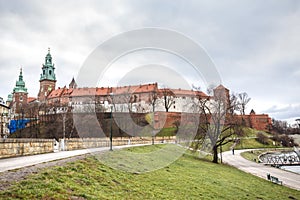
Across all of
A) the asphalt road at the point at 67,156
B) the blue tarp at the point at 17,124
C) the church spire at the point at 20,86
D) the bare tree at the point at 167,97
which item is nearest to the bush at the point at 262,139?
the bare tree at the point at 167,97

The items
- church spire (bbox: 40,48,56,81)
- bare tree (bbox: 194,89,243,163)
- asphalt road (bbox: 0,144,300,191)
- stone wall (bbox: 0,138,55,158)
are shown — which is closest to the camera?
asphalt road (bbox: 0,144,300,191)

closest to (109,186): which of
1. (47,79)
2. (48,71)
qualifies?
(47,79)

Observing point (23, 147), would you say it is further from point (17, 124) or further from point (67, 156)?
point (17, 124)

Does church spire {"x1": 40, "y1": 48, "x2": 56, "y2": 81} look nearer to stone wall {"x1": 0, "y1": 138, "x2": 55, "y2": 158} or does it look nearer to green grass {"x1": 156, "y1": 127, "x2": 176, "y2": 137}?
green grass {"x1": 156, "y1": 127, "x2": 176, "y2": 137}

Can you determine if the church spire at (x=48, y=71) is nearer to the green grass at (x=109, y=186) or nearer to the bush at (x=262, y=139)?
the bush at (x=262, y=139)

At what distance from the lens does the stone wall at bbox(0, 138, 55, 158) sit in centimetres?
1472

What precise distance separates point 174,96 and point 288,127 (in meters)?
61.2

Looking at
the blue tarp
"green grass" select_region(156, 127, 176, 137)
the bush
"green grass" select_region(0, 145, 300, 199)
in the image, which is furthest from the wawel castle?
"green grass" select_region(0, 145, 300, 199)

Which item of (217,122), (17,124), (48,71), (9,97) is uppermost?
(48,71)

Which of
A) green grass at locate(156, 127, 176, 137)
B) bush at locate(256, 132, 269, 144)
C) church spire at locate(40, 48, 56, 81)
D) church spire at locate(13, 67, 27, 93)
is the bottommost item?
bush at locate(256, 132, 269, 144)

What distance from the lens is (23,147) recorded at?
16.6 m

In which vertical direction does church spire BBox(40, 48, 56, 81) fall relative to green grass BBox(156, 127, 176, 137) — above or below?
above

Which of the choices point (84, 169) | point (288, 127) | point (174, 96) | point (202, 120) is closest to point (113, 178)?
point (84, 169)

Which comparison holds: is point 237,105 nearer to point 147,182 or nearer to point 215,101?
point 215,101
